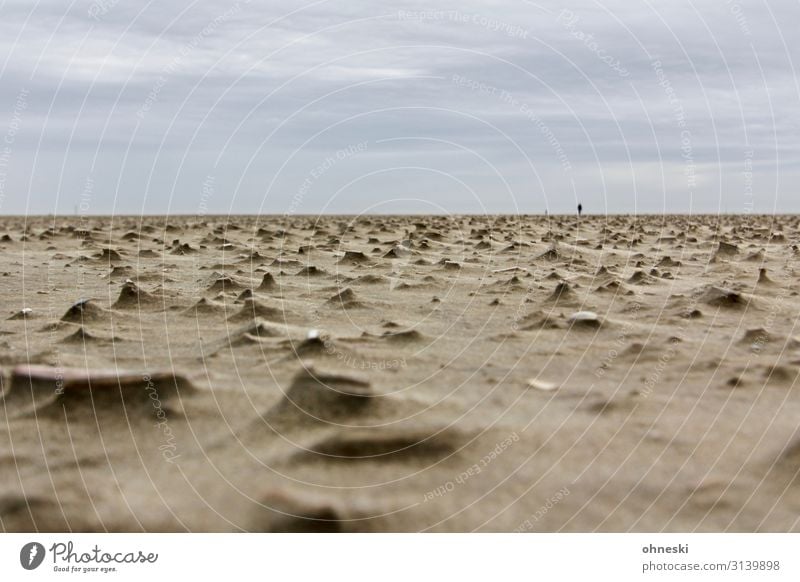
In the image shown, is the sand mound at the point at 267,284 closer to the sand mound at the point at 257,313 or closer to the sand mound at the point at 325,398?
the sand mound at the point at 257,313

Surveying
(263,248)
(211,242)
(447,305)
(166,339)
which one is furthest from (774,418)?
(211,242)

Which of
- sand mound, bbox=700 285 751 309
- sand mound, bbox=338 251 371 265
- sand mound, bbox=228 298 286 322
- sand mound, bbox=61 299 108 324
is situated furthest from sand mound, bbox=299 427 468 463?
sand mound, bbox=338 251 371 265

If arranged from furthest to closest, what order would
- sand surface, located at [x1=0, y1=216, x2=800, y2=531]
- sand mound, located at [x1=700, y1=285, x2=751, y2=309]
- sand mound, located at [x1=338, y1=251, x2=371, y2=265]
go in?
sand mound, located at [x1=338, y1=251, x2=371, y2=265] < sand mound, located at [x1=700, y1=285, x2=751, y2=309] < sand surface, located at [x1=0, y1=216, x2=800, y2=531]

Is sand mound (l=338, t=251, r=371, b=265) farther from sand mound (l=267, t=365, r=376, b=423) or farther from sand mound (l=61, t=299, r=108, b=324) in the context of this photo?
sand mound (l=267, t=365, r=376, b=423)

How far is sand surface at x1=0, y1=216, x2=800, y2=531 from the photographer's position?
2777 millimetres

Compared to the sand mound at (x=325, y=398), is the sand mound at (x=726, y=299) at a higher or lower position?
higher

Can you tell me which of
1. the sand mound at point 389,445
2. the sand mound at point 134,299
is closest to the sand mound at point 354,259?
the sand mound at point 134,299

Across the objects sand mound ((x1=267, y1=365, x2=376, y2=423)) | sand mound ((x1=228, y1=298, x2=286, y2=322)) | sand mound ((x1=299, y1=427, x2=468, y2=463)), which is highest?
sand mound ((x1=228, y1=298, x2=286, y2=322))

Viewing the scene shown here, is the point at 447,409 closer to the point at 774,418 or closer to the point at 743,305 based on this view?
the point at 774,418

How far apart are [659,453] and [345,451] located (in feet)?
4.10

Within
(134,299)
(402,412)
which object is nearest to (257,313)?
(134,299)

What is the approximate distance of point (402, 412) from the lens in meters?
3.46

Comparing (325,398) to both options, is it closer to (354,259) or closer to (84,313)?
(84,313)

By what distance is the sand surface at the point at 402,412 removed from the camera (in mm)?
2777
